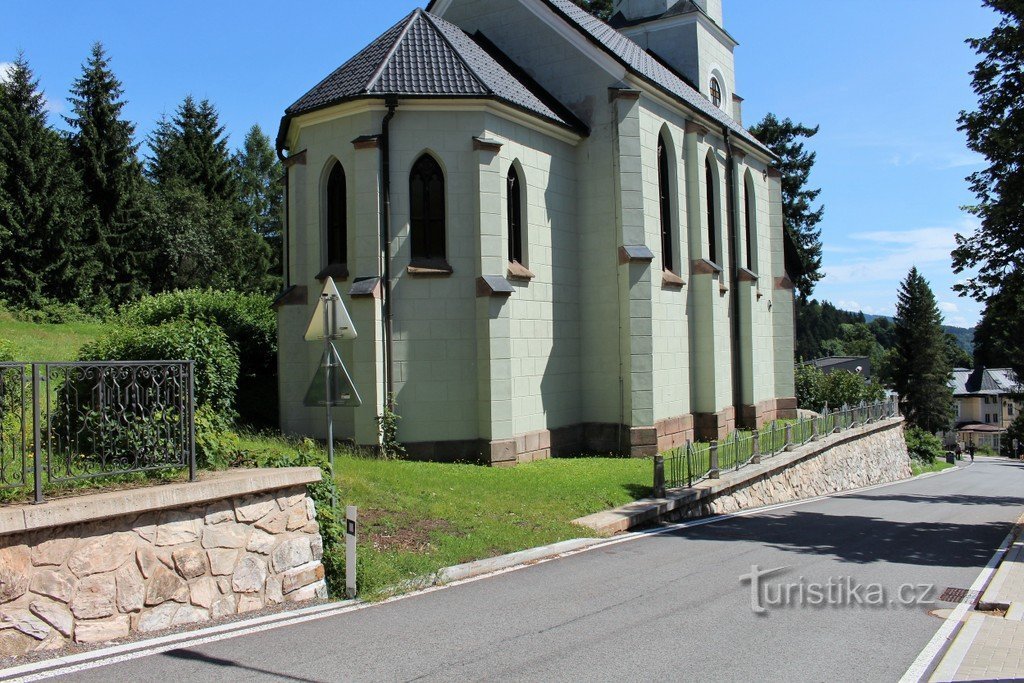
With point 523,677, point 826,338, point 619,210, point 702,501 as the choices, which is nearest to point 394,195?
point 619,210

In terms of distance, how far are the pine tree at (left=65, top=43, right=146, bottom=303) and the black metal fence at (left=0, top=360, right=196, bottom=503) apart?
30362 mm

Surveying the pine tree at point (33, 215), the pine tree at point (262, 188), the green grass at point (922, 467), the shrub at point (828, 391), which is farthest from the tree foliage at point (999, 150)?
the pine tree at point (262, 188)

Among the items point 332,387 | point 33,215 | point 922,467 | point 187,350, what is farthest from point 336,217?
point 922,467

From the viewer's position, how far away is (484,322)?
16.3 metres

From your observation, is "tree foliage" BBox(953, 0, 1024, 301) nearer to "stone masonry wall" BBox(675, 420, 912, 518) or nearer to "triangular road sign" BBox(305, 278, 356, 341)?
"stone masonry wall" BBox(675, 420, 912, 518)

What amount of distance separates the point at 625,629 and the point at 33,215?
3279 cm

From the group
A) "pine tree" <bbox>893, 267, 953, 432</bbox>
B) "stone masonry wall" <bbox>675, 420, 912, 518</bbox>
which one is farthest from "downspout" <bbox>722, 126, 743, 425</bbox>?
"pine tree" <bbox>893, 267, 953, 432</bbox>

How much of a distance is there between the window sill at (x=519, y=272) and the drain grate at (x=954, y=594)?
10.7m

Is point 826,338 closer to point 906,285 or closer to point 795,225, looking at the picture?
point 906,285

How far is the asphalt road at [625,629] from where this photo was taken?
5664 millimetres

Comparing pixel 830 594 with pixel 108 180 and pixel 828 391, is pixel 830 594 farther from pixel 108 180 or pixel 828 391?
pixel 108 180

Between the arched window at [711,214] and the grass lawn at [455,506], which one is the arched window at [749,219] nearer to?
the arched window at [711,214]

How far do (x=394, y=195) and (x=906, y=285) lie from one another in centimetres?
7391

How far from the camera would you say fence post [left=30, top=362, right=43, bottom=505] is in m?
5.88
